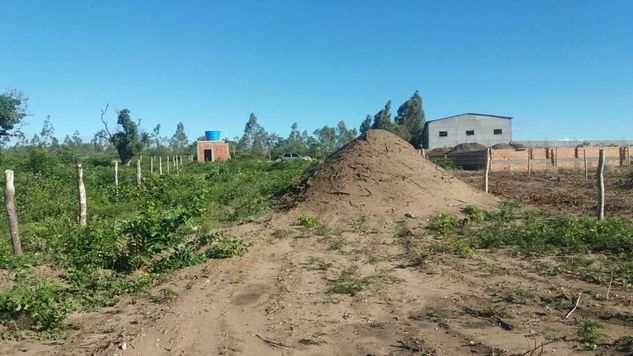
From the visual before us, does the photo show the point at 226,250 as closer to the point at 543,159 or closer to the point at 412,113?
the point at 543,159

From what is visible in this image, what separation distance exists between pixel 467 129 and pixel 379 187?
41.1 metres

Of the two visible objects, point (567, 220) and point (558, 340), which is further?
point (567, 220)

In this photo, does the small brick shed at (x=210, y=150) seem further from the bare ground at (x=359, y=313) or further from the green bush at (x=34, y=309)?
the green bush at (x=34, y=309)

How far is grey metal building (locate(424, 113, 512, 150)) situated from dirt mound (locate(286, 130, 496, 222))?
3781cm

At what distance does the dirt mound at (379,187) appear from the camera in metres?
11.2

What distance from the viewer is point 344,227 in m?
10.1

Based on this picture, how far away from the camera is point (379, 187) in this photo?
39.3 feet

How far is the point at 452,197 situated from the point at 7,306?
9.34 meters

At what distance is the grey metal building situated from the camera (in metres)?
49.9

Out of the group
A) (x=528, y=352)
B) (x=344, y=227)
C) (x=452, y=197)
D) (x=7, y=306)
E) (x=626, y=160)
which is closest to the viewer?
(x=528, y=352)

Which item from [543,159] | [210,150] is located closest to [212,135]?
[210,150]

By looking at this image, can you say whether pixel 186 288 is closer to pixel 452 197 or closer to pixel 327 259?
pixel 327 259

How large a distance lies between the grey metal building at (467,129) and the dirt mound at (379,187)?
124 feet

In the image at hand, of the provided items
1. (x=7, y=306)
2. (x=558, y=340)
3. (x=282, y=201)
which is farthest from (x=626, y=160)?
(x=7, y=306)
